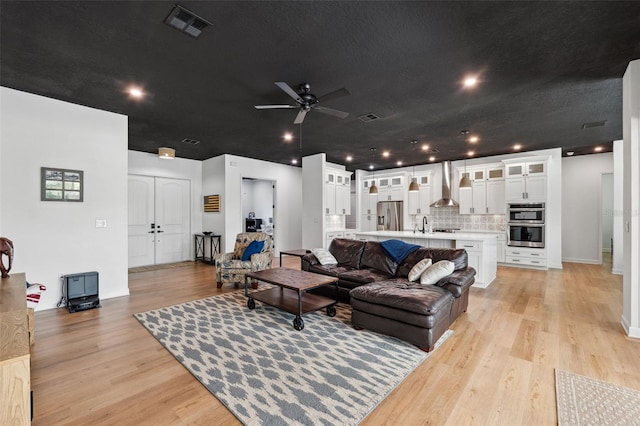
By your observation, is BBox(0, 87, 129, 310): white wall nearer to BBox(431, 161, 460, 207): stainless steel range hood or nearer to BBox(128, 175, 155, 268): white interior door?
BBox(128, 175, 155, 268): white interior door

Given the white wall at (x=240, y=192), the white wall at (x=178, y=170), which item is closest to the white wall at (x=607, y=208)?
the white wall at (x=240, y=192)

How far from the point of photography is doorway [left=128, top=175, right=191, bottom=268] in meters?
7.29

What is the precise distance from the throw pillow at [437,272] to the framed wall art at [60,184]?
497 centimetres

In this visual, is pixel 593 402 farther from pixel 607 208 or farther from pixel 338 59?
pixel 607 208

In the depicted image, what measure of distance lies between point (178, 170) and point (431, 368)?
25.2 feet

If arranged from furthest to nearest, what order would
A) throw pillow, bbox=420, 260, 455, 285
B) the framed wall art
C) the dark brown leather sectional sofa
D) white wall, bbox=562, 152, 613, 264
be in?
white wall, bbox=562, 152, 613, 264
the framed wall art
throw pillow, bbox=420, 260, 455, 285
the dark brown leather sectional sofa

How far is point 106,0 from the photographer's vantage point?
2.12 metres

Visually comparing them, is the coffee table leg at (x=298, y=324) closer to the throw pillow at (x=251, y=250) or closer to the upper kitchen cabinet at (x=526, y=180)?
the throw pillow at (x=251, y=250)

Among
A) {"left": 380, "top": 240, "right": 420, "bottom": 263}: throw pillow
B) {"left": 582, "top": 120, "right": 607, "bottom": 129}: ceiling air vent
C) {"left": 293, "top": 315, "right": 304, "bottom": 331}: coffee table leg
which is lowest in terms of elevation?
{"left": 293, "top": 315, "right": 304, "bottom": 331}: coffee table leg

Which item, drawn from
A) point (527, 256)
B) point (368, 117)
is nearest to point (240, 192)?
point (368, 117)

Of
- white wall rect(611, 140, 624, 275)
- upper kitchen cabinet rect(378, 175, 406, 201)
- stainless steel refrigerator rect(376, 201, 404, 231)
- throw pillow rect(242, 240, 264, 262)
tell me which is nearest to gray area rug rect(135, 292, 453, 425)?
throw pillow rect(242, 240, 264, 262)

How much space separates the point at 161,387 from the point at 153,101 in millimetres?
3559

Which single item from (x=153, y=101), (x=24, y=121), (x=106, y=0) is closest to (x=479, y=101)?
(x=106, y=0)

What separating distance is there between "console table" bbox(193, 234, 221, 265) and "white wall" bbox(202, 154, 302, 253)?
281mm
